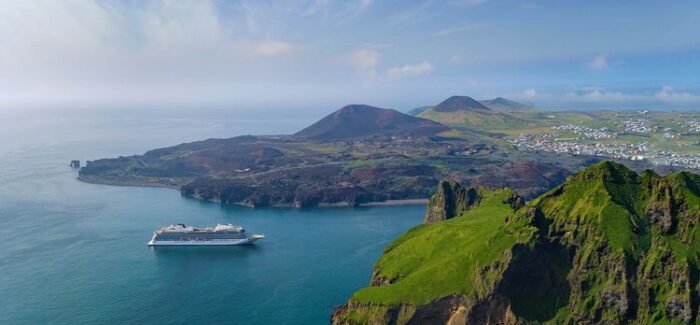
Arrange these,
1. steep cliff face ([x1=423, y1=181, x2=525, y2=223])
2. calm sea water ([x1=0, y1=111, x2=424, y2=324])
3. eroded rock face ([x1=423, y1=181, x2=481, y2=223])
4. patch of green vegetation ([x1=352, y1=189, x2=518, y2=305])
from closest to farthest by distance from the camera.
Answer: patch of green vegetation ([x1=352, y1=189, x2=518, y2=305])
calm sea water ([x1=0, y1=111, x2=424, y2=324])
steep cliff face ([x1=423, y1=181, x2=525, y2=223])
eroded rock face ([x1=423, y1=181, x2=481, y2=223])

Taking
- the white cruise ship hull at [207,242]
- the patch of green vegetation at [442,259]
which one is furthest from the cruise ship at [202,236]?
the patch of green vegetation at [442,259]

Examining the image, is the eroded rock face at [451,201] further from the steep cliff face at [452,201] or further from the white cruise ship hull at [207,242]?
the white cruise ship hull at [207,242]

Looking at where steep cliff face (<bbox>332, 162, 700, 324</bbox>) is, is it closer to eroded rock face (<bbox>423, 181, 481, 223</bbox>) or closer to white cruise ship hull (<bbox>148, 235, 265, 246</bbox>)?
eroded rock face (<bbox>423, 181, 481, 223</bbox>)

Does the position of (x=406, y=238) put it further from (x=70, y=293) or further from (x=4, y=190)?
(x=4, y=190)

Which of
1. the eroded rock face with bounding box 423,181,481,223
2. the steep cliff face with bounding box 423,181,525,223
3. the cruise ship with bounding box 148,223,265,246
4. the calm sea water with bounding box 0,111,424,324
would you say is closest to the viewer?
the calm sea water with bounding box 0,111,424,324

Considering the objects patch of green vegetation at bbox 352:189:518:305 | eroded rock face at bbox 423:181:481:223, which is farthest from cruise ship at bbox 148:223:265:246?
eroded rock face at bbox 423:181:481:223

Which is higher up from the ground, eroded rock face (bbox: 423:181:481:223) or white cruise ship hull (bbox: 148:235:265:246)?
eroded rock face (bbox: 423:181:481:223)

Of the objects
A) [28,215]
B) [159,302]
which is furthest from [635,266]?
[28,215]
